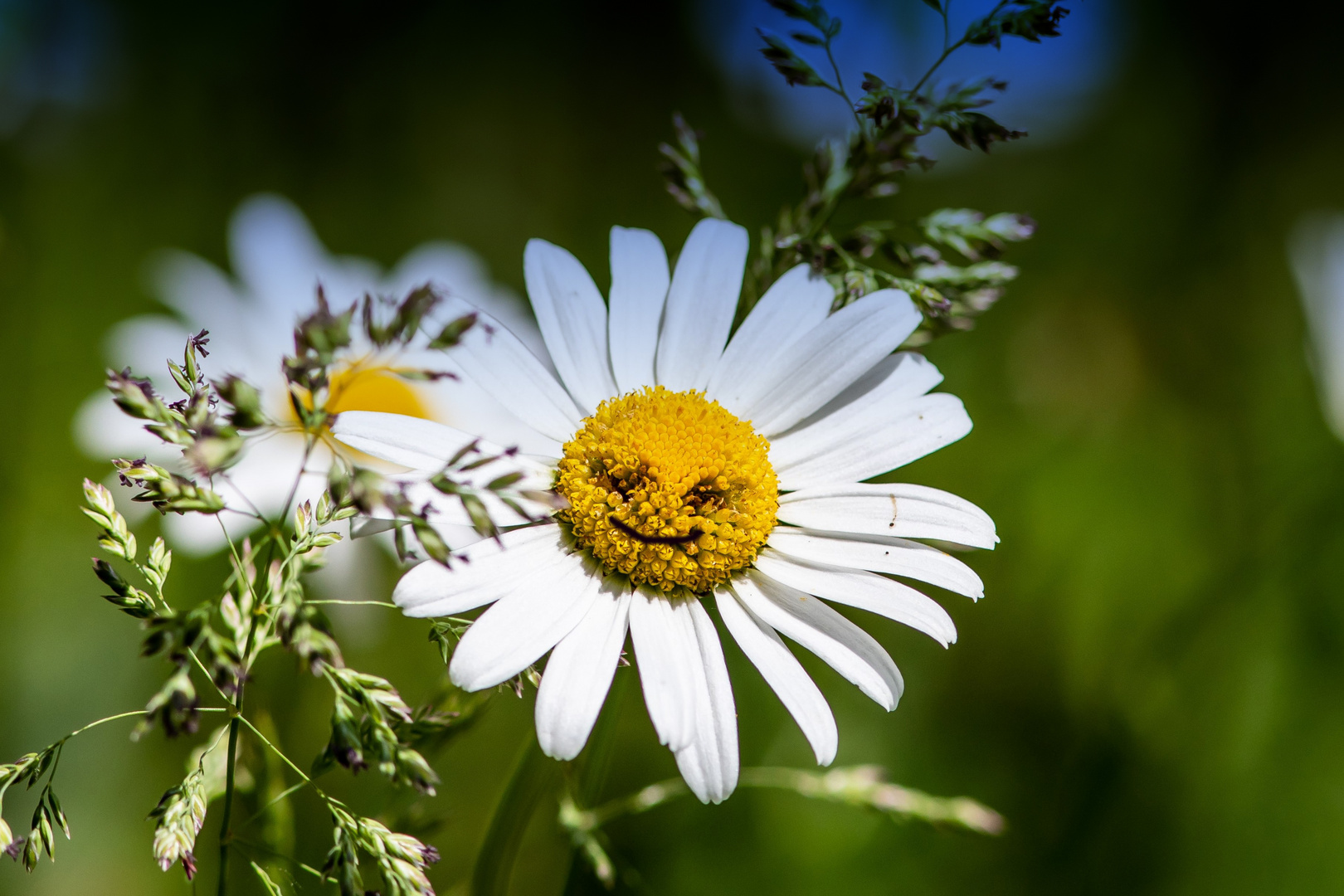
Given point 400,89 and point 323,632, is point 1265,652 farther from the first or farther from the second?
point 400,89

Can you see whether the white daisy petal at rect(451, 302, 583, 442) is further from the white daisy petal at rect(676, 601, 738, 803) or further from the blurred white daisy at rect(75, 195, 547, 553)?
the blurred white daisy at rect(75, 195, 547, 553)

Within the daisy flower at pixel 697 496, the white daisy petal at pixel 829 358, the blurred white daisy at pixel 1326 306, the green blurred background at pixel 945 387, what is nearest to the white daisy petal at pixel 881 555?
the daisy flower at pixel 697 496

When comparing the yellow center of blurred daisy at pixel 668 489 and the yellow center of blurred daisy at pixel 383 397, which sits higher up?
the yellow center of blurred daisy at pixel 668 489

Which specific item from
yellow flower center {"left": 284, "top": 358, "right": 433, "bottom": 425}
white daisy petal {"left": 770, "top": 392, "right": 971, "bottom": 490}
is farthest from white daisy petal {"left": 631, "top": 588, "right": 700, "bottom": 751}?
yellow flower center {"left": 284, "top": 358, "right": 433, "bottom": 425}

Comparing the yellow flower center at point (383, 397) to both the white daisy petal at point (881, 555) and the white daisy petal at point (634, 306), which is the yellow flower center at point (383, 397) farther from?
the white daisy petal at point (881, 555)

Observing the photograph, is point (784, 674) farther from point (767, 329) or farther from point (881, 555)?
point (767, 329)

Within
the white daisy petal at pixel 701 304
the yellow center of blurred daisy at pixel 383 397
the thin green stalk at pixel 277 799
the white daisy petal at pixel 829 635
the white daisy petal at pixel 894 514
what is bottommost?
the thin green stalk at pixel 277 799

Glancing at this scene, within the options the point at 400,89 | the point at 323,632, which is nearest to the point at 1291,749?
the point at 323,632
